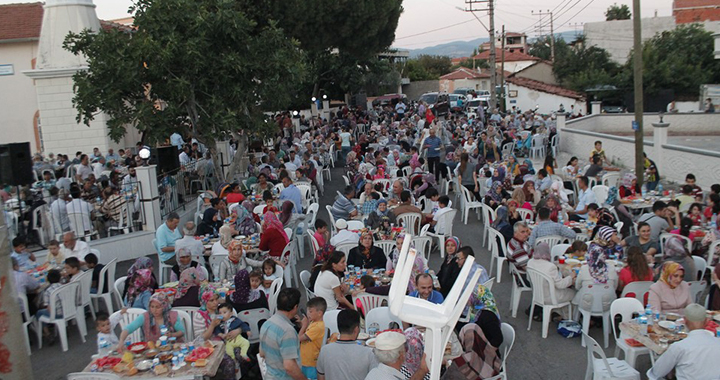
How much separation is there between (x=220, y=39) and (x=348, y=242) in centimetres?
703

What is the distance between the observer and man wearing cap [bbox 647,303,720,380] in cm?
502

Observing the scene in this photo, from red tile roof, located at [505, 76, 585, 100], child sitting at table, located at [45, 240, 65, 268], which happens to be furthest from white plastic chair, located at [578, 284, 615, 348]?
red tile roof, located at [505, 76, 585, 100]

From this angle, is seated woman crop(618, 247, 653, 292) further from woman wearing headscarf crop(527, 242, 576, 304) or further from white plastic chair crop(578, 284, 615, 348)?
woman wearing headscarf crop(527, 242, 576, 304)

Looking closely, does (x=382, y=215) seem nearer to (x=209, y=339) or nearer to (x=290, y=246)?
(x=290, y=246)

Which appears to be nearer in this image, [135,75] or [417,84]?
[135,75]

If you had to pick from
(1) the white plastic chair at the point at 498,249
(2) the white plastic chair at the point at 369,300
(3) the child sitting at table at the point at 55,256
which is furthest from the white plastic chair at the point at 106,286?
(1) the white plastic chair at the point at 498,249

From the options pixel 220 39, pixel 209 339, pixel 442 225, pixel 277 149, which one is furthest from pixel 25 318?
pixel 277 149

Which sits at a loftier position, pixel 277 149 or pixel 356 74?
pixel 356 74

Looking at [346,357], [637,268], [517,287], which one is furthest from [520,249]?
[346,357]

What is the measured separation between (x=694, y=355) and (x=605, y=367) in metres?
0.80

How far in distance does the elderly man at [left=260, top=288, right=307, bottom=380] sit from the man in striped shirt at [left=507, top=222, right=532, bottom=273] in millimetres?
3884

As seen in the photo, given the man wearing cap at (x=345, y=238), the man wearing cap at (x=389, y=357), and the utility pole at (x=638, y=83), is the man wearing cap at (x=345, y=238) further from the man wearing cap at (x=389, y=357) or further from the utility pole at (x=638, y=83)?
the utility pole at (x=638, y=83)

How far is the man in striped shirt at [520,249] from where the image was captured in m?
8.30

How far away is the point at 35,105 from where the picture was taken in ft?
87.4
